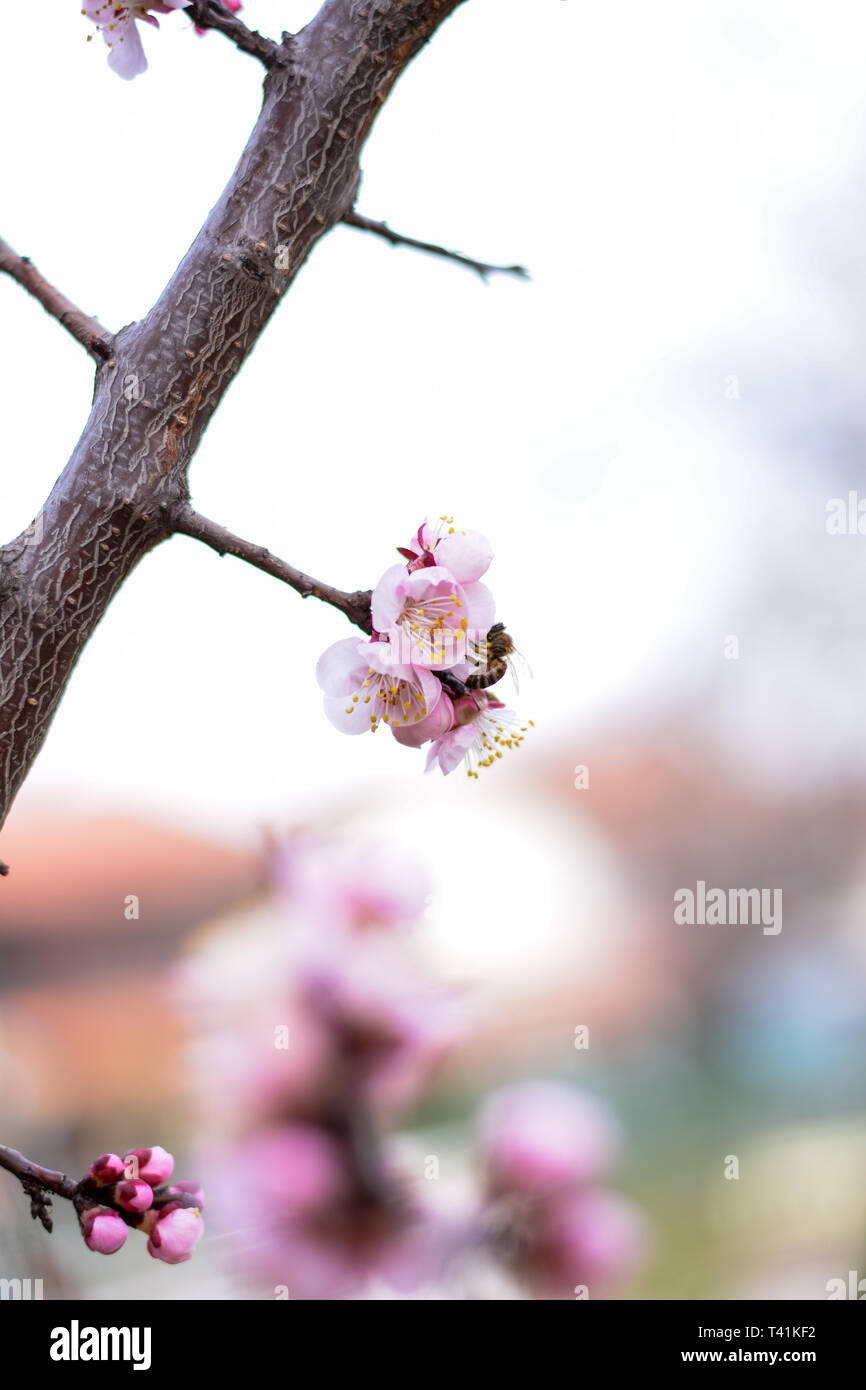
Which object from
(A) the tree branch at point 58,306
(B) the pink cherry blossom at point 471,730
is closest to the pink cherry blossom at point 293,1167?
(B) the pink cherry blossom at point 471,730

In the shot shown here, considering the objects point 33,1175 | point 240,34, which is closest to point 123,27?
point 240,34

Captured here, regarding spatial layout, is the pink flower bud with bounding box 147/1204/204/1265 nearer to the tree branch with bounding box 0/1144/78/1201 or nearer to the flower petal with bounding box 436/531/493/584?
the tree branch with bounding box 0/1144/78/1201

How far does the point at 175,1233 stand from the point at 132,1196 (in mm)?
25

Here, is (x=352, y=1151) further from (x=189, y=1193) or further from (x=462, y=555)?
(x=462, y=555)

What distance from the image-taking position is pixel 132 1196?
380 mm

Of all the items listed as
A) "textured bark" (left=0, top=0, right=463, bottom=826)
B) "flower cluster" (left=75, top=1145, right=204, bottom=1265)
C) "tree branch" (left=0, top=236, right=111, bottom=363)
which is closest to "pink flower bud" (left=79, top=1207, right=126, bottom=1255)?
"flower cluster" (left=75, top=1145, right=204, bottom=1265)

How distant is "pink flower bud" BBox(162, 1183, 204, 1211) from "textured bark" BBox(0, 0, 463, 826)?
176 mm

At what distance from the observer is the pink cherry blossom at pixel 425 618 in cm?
33

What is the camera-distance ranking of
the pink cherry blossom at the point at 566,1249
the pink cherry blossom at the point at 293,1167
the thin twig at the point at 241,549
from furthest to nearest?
1. the pink cherry blossom at the point at 566,1249
2. the pink cherry blossom at the point at 293,1167
3. the thin twig at the point at 241,549

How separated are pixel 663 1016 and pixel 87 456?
101 centimetres

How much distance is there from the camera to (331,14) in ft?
1.08

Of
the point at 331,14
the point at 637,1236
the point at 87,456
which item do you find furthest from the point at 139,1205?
the point at 637,1236

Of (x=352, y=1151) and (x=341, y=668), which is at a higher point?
(x=341, y=668)

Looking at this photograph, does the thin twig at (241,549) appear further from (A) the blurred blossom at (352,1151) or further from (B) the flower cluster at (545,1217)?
(B) the flower cluster at (545,1217)
